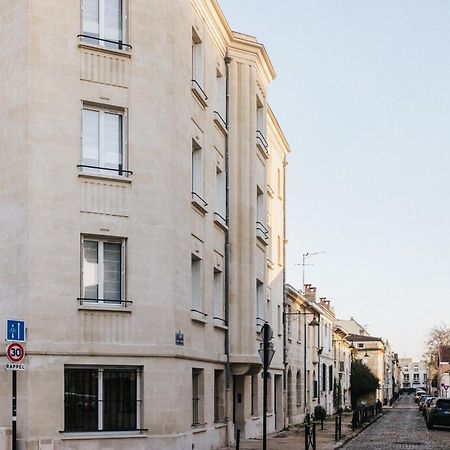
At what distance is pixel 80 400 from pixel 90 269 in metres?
2.80

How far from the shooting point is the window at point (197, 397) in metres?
22.6

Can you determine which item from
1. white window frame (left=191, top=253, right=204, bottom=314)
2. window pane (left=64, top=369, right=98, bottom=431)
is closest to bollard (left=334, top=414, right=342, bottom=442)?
white window frame (left=191, top=253, right=204, bottom=314)

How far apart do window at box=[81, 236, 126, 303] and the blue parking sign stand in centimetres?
294

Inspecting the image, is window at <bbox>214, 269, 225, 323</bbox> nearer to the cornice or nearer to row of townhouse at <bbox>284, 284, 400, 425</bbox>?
the cornice

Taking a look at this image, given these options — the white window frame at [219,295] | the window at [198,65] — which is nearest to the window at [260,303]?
the white window frame at [219,295]

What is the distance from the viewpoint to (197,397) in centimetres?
2284

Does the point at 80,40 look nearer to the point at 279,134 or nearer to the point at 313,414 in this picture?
the point at 279,134

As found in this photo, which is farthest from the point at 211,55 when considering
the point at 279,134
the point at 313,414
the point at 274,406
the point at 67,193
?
the point at 313,414

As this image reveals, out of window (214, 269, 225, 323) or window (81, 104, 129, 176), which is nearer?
window (81, 104, 129, 176)

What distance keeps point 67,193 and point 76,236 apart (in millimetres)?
945

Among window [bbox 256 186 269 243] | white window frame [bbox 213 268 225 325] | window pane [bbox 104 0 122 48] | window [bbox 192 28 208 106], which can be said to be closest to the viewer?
window pane [bbox 104 0 122 48]

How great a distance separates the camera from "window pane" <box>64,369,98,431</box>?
61.3 ft

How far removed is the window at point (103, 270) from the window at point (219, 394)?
6.59m

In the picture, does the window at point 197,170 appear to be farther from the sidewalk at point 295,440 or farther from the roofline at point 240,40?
the sidewalk at point 295,440
